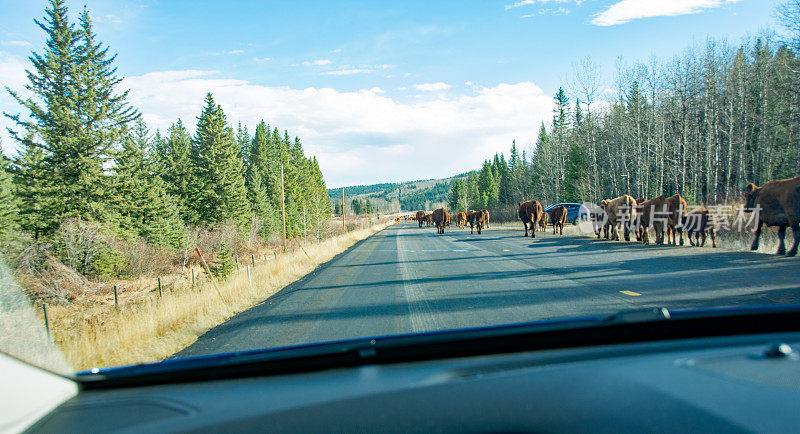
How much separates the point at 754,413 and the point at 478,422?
0.80m

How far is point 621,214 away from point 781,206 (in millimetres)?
8893

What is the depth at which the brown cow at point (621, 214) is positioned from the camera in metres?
20.9

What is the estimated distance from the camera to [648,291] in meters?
8.58

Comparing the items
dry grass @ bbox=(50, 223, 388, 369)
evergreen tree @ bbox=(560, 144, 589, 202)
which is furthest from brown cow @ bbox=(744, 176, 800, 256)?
evergreen tree @ bbox=(560, 144, 589, 202)

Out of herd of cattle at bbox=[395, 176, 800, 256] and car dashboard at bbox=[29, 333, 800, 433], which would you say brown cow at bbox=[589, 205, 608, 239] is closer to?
herd of cattle at bbox=[395, 176, 800, 256]

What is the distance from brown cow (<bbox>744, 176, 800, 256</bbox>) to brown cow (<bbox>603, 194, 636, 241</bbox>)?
677cm

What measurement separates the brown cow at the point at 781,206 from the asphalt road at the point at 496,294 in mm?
934

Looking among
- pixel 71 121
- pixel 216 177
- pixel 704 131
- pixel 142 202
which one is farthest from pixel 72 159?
pixel 704 131

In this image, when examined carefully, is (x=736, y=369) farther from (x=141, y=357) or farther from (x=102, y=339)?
(x=102, y=339)

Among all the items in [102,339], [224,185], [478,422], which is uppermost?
[224,185]

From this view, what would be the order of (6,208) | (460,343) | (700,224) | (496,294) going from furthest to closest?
(6,208), (700,224), (496,294), (460,343)

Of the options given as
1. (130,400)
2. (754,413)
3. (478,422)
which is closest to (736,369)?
(754,413)

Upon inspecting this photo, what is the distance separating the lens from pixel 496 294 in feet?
30.3

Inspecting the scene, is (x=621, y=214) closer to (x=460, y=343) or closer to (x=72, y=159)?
(x=460, y=343)
